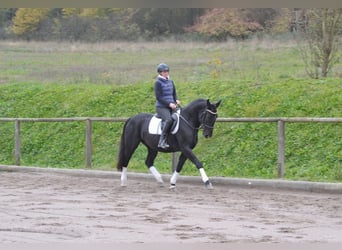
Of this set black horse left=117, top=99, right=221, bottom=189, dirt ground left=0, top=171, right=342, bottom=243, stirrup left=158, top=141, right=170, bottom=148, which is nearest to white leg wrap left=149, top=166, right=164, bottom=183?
black horse left=117, top=99, right=221, bottom=189

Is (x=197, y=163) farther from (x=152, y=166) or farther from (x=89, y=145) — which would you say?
(x=89, y=145)

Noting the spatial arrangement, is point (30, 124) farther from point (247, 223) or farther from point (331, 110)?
point (247, 223)

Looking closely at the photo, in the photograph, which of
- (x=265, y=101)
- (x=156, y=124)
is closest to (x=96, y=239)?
(x=156, y=124)

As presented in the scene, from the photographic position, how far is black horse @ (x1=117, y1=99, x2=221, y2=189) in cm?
1132

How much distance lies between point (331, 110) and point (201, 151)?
101 inches

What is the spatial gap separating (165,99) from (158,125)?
514mm

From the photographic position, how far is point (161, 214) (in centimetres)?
878

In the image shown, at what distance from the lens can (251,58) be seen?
2273cm

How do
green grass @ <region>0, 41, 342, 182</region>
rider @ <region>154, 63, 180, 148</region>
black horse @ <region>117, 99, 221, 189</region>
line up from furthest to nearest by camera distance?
green grass @ <region>0, 41, 342, 182</region> < black horse @ <region>117, 99, 221, 189</region> < rider @ <region>154, 63, 180, 148</region>

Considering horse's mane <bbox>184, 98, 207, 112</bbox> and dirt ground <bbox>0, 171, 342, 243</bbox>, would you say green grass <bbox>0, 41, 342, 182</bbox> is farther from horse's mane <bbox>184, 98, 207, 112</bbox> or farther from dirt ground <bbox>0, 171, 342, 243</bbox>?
horse's mane <bbox>184, 98, 207, 112</bbox>

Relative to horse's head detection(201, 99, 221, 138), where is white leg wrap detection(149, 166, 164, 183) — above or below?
below

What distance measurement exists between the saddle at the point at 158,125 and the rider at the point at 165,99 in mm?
70

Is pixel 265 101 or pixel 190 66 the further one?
pixel 190 66

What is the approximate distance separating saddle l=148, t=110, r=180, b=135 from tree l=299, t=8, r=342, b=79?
503cm
